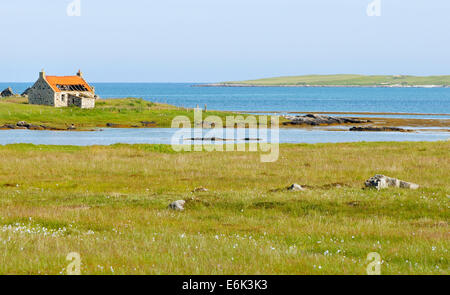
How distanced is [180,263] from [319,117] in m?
112

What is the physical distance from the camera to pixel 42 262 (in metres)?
11.6

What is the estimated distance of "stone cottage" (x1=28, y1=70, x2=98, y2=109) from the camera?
11312 cm

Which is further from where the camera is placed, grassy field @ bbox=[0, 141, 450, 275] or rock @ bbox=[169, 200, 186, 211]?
rock @ bbox=[169, 200, 186, 211]

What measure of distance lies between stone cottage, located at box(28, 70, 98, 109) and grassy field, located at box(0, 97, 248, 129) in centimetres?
304

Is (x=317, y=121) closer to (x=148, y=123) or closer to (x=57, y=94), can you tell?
(x=148, y=123)

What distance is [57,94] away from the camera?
114 metres

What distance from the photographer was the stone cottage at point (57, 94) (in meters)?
113

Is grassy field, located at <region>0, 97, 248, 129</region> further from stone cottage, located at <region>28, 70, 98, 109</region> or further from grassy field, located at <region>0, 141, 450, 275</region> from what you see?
grassy field, located at <region>0, 141, 450, 275</region>

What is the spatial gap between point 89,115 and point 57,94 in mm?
12046

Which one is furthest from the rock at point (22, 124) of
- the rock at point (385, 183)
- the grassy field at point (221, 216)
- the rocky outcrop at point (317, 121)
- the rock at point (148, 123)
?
the rock at point (385, 183)

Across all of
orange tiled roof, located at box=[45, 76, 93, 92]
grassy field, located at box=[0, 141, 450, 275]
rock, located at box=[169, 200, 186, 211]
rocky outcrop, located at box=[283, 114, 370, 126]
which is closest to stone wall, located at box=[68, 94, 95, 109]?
orange tiled roof, located at box=[45, 76, 93, 92]

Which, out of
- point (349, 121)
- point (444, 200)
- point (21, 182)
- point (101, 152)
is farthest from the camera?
point (349, 121)
